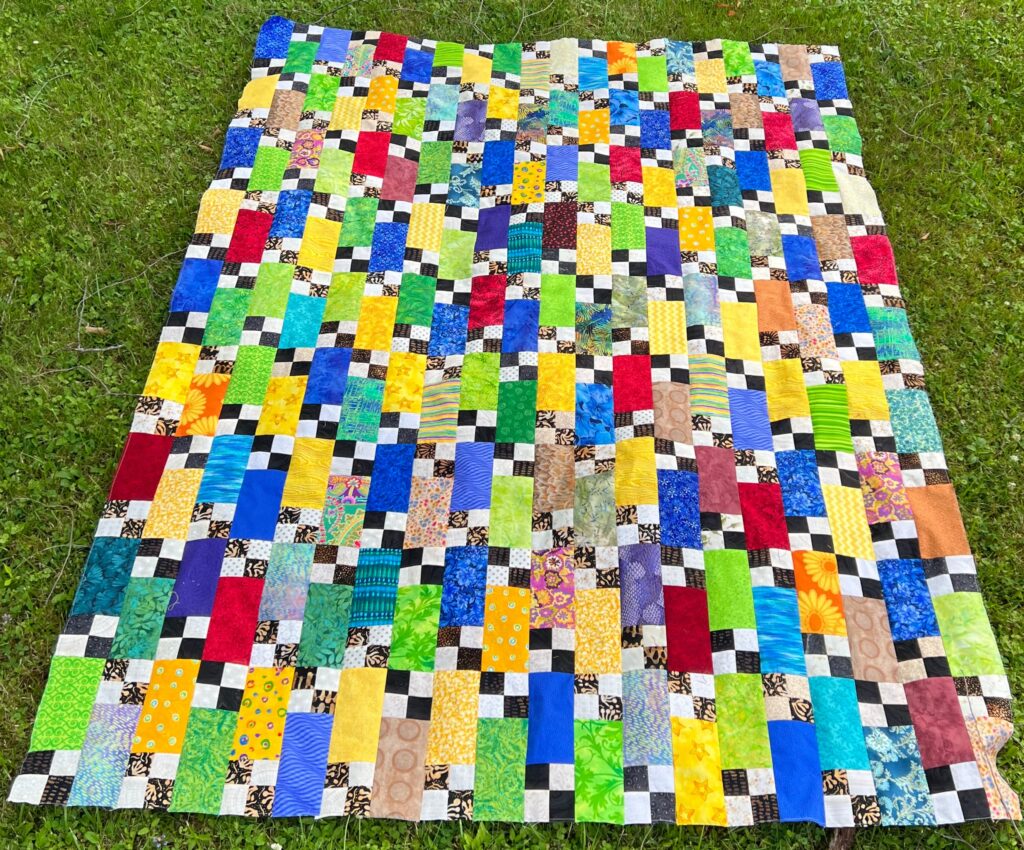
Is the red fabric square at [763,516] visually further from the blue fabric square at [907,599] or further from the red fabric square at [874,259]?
the red fabric square at [874,259]

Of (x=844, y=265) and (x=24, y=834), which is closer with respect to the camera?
(x=24, y=834)

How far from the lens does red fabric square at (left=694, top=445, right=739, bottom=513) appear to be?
1999 mm

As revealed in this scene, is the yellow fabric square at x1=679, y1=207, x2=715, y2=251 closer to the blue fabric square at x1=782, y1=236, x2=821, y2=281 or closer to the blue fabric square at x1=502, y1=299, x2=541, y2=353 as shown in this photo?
the blue fabric square at x1=782, y1=236, x2=821, y2=281

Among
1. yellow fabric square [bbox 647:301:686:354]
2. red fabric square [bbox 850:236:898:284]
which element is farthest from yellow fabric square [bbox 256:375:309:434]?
red fabric square [bbox 850:236:898:284]

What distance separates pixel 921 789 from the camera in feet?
5.58

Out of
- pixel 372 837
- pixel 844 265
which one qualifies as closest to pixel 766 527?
pixel 844 265

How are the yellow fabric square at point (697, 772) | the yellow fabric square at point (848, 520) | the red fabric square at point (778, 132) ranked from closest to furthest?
the yellow fabric square at point (697, 772) → the yellow fabric square at point (848, 520) → the red fabric square at point (778, 132)

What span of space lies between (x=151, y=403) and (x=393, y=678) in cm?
104

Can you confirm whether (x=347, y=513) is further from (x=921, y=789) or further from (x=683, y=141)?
(x=683, y=141)

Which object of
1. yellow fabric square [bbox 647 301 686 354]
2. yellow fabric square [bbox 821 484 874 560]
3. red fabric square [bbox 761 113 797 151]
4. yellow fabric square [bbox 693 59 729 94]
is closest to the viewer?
yellow fabric square [bbox 821 484 874 560]

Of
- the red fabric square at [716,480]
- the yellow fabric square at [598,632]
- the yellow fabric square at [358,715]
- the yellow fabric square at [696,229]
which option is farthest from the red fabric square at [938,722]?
the yellow fabric square at [696,229]

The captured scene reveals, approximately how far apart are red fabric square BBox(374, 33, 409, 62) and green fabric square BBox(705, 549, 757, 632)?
2127mm

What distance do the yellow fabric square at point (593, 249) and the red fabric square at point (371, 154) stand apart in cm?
72

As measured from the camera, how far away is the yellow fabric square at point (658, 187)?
251 centimetres
